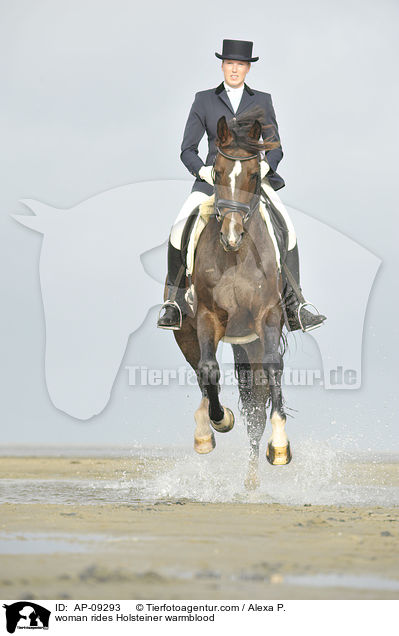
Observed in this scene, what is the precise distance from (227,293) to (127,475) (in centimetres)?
663

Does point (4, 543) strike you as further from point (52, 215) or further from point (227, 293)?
point (52, 215)

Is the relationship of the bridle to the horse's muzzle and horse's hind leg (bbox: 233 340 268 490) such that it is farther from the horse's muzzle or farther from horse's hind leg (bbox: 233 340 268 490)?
horse's hind leg (bbox: 233 340 268 490)

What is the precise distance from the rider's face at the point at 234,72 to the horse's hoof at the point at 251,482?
14.3ft

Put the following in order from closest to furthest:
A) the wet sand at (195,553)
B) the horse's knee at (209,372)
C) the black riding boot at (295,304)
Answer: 1. the wet sand at (195,553)
2. the horse's knee at (209,372)
3. the black riding boot at (295,304)

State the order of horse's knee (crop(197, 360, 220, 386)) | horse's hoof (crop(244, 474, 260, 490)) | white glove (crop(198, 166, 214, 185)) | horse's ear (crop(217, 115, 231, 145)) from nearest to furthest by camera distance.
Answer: horse's ear (crop(217, 115, 231, 145)) < horse's knee (crop(197, 360, 220, 386)) < white glove (crop(198, 166, 214, 185)) < horse's hoof (crop(244, 474, 260, 490))

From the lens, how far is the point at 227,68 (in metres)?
9.39

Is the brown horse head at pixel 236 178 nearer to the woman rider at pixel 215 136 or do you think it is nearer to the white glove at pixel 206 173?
the white glove at pixel 206 173

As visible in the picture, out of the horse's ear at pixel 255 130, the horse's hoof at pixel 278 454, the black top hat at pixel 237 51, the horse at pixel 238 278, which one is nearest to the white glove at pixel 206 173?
the horse at pixel 238 278

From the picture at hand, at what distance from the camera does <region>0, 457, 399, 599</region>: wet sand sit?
180 inches

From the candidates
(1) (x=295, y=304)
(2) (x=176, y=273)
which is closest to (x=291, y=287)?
(1) (x=295, y=304)

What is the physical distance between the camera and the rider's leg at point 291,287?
9320 mm
